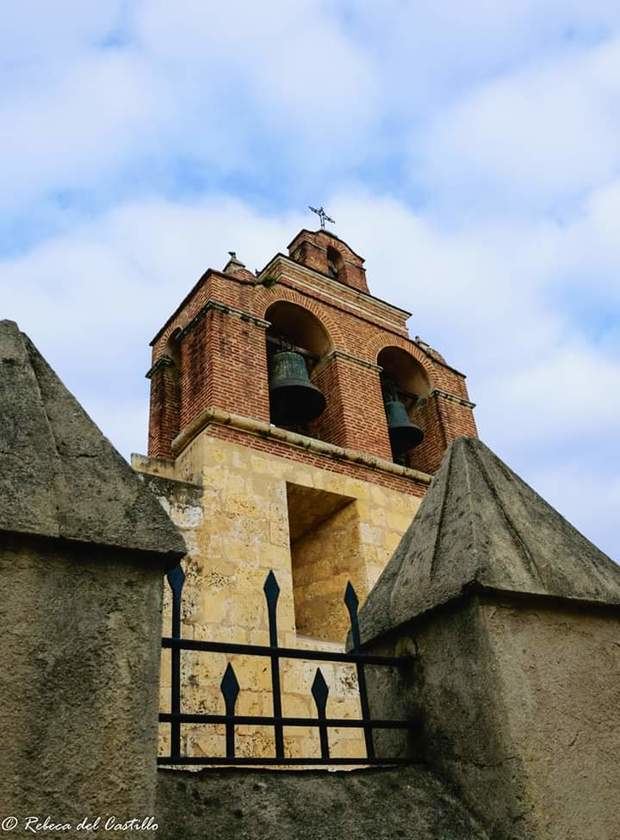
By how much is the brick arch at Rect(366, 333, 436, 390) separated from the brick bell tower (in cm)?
2

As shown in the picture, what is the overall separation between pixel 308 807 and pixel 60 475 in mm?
1136

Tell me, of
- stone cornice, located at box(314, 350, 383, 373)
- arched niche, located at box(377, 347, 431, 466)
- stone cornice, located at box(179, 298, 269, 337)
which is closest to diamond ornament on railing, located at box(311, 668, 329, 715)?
stone cornice, located at box(179, 298, 269, 337)

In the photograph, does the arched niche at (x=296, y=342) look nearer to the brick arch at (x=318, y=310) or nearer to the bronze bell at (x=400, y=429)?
the brick arch at (x=318, y=310)

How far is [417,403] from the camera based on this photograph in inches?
400

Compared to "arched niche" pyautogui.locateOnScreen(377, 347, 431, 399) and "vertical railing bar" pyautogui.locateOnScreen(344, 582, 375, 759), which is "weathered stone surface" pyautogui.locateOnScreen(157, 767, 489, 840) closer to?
"vertical railing bar" pyautogui.locateOnScreen(344, 582, 375, 759)

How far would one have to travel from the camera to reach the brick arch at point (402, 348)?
955 cm

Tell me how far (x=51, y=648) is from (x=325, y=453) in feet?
20.6

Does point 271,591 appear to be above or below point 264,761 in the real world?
above

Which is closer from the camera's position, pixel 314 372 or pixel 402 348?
pixel 314 372

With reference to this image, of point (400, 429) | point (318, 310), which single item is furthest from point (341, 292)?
point (400, 429)

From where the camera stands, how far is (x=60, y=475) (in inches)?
66.2

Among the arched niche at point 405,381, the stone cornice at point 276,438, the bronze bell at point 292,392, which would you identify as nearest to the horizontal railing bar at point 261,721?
the stone cornice at point 276,438

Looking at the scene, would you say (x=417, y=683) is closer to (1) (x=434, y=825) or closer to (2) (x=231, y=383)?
(1) (x=434, y=825)

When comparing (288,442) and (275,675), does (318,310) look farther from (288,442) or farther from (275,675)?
(275,675)
